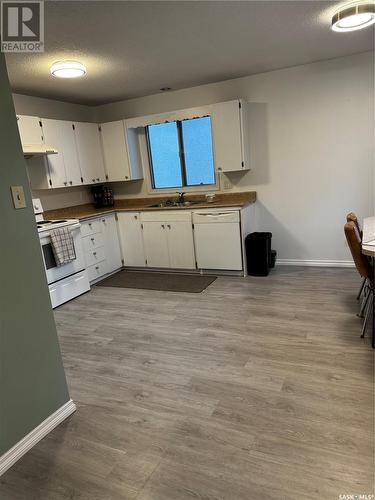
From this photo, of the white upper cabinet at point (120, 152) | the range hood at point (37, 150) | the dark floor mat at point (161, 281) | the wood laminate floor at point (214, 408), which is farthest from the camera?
the white upper cabinet at point (120, 152)

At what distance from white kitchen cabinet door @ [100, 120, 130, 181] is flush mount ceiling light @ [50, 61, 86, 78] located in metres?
1.69

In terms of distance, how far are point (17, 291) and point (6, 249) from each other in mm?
236

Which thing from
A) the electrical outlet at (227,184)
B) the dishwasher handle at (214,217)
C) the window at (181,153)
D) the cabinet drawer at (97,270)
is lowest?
the cabinet drawer at (97,270)

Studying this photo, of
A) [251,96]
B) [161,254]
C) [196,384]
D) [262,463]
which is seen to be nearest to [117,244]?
[161,254]

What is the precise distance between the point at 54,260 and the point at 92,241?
2.70 feet

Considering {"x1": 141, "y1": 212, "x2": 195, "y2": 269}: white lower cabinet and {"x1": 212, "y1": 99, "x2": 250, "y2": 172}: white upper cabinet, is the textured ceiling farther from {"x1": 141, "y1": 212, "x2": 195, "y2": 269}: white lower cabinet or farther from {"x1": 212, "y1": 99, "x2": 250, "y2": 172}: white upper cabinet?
{"x1": 141, "y1": 212, "x2": 195, "y2": 269}: white lower cabinet

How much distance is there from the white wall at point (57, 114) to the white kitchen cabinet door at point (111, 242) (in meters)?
0.68

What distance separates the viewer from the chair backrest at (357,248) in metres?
2.55

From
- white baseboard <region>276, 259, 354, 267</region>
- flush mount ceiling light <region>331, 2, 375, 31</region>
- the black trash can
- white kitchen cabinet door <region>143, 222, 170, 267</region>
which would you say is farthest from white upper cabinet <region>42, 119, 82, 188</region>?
flush mount ceiling light <region>331, 2, 375, 31</region>

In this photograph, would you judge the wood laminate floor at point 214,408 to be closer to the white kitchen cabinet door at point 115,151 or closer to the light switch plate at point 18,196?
the light switch plate at point 18,196

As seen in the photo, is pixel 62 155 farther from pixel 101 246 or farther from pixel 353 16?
pixel 353 16

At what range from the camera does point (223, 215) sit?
4406mm

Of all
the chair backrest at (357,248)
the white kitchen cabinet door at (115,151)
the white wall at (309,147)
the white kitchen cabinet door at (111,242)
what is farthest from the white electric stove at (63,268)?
the chair backrest at (357,248)

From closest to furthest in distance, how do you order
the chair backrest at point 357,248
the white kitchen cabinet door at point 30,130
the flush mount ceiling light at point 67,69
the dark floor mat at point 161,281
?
1. the chair backrest at point 357,248
2. the flush mount ceiling light at point 67,69
3. the white kitchen cabinet door at point 30,130
4. the dark floor mat at point 161,281
